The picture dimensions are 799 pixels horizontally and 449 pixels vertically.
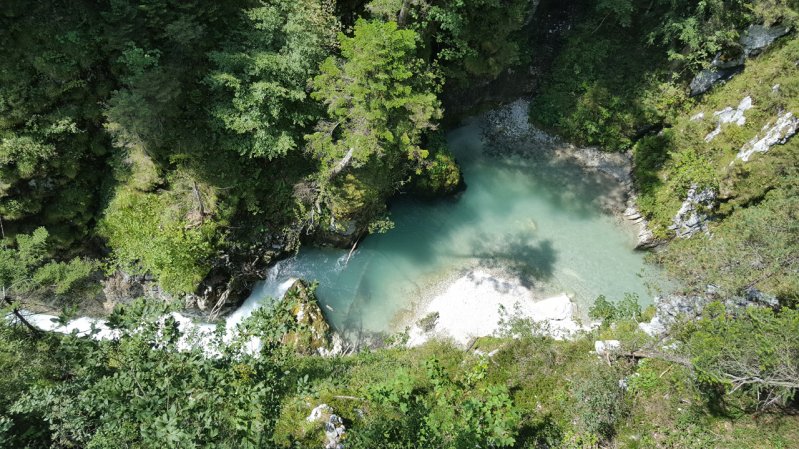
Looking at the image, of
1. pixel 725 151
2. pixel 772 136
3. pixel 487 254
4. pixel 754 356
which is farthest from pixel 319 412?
pixel 772 136

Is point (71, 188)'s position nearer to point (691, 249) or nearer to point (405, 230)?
point (405, 230)

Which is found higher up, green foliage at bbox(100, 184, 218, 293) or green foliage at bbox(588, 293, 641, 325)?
green foliage at bbox(100, 184, 218, 293)

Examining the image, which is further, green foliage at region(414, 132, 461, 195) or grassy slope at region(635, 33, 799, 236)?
green foliage at region(414, 132, 461, 195)

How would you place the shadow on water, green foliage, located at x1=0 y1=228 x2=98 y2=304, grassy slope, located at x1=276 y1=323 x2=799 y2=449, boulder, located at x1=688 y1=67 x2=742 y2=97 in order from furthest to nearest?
boulder, located at x1=688 y1=67 x2=742 y2=97, the shadow on water, green foliage, located at x1=0 y1=228 x2=98 y2=304, grassy slope, located at x1=276 y1=323 x2=799 y2=449

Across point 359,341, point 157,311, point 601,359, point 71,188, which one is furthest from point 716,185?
point 71,188

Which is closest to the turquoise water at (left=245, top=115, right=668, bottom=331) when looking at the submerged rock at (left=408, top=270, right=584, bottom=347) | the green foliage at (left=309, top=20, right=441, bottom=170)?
the submerged rock at (left=408, top=270, right=584, bottom=347)

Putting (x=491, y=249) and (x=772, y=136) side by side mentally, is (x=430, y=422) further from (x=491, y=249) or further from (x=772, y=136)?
(x=772, y=136)

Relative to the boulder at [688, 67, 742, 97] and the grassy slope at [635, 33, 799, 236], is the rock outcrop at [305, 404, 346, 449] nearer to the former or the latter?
the grassy slope at [635, 33, 799, 236]
